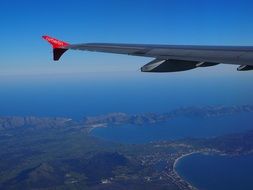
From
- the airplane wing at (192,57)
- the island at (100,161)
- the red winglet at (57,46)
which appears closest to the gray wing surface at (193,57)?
the airplane wing at (192,57)

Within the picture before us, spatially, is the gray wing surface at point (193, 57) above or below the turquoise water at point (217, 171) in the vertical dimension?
above

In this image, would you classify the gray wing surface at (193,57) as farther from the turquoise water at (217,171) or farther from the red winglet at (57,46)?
the turquoise water at (217,171)

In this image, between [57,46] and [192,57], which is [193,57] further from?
[57,46]

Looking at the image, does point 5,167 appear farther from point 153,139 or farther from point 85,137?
point 153,139

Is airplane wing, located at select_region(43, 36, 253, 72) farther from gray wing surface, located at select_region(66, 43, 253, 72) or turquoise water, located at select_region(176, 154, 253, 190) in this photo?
turquoise water, located at select_region(176, 154, 253, 190)

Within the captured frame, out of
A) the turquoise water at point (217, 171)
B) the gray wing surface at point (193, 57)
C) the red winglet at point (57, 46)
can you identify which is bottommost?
the turquoise water at point (217, 171)

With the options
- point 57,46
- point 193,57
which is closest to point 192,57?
point 193,57
